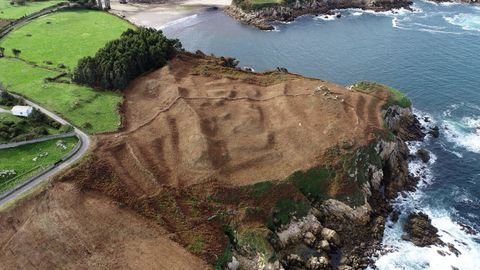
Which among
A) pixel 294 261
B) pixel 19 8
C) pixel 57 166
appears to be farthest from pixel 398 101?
pixel 19 8

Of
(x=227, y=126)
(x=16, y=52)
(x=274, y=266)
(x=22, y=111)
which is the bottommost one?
(x=274, y=266)

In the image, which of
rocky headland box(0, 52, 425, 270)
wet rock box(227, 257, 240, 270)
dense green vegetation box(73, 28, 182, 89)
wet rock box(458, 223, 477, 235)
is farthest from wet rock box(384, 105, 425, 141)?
dense green vegetation box(73, 28, 182, 89)

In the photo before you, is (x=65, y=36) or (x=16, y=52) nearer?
(x=16, y=52)

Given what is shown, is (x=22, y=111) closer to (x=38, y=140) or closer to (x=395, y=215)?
(x=38, y=140)

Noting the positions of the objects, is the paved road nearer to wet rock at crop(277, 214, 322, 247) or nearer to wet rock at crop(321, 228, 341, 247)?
wet rock at crop(277, 214, 322, 247)

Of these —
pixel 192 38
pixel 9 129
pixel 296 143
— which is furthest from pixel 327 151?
pixel 192 38

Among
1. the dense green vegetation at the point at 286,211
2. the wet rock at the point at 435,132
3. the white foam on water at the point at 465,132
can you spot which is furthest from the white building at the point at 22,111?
the white foam on water at the point at 465,132

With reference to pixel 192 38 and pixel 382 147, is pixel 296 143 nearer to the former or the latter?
pixel 382 147
